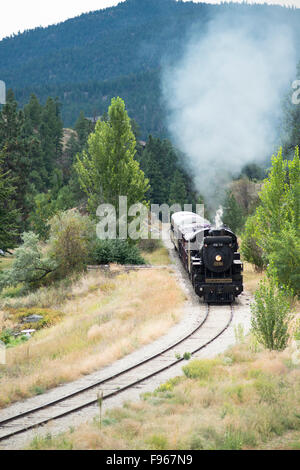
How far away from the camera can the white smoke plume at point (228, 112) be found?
260ft

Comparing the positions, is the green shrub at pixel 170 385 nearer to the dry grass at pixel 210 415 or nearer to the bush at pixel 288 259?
the dry grass at pixel 210 415

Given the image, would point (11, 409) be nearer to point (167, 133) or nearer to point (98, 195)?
point (98, 195)

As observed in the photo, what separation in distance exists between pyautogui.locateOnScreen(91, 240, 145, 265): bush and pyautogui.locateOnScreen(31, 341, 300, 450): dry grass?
19681 millimetres

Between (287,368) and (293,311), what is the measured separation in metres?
6.15

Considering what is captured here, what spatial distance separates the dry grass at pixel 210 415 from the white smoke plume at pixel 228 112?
157ft

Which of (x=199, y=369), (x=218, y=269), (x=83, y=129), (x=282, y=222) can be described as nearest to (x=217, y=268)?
(x=218, y=269)

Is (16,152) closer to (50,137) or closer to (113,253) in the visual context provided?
(113,253)

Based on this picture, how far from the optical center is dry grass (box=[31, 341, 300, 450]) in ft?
32.2

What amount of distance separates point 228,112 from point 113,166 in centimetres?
9164

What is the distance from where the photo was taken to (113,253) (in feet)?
111

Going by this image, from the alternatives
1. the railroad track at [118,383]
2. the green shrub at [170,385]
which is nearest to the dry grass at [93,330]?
the railroad track at [118,383]

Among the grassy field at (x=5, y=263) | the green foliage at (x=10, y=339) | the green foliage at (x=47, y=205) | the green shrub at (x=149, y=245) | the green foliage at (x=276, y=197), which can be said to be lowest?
the green foliage at (x=10, y=339)
